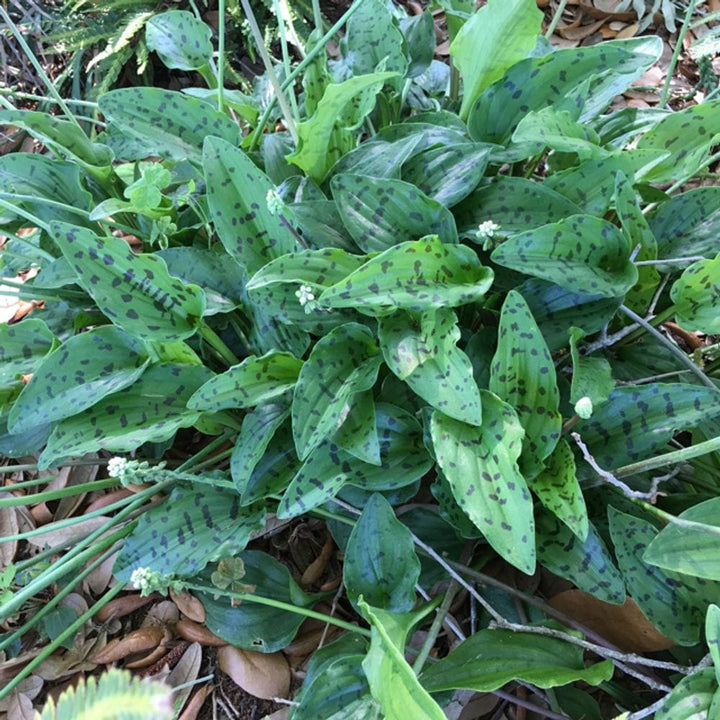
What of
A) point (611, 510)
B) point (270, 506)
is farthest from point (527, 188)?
point (270, 506)

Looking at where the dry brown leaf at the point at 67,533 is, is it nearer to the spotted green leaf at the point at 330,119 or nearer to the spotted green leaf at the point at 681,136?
the spotted green leaf at the point at 330,119

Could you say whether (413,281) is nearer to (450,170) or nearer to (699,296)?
(450,170)

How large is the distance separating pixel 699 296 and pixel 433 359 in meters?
0.43

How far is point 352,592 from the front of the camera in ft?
3.60

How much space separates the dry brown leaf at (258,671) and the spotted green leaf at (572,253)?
2.60 ft

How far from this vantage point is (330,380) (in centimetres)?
108

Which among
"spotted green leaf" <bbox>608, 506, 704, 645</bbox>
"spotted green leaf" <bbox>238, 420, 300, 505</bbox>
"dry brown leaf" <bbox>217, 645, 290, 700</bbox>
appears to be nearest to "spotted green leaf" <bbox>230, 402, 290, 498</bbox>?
"spotted green leaf" <bbox>238, 420, 300, 505</bbox>

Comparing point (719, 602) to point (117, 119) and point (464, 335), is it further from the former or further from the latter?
point (117, 119)

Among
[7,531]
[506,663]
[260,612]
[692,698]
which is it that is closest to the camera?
[692,698]

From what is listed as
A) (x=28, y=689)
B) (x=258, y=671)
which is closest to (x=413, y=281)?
(x=258, y=671)

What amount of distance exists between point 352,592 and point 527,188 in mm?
720

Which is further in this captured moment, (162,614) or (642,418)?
(162,614)

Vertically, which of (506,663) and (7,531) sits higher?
(7,531)

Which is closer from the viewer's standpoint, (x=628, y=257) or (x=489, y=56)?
(x=628, y=257)
